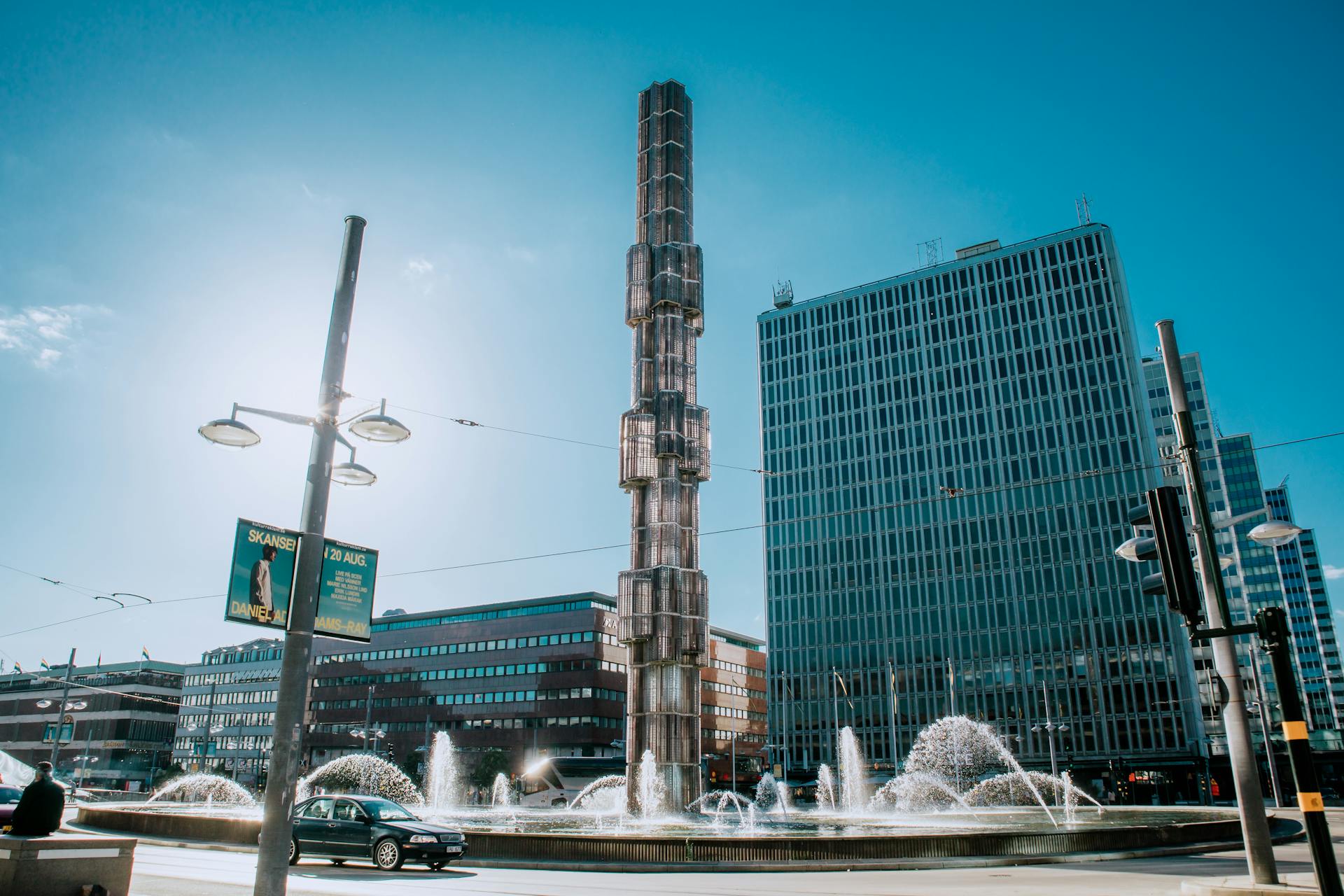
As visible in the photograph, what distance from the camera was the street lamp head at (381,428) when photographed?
9.17 metres

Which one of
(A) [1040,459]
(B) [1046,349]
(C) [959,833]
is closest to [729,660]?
(A) [1040,459]

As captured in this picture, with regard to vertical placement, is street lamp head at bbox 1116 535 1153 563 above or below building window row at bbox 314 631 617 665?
below

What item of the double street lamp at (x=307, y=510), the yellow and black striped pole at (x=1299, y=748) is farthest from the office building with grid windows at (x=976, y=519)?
the double street lamp at (x=307, y=510)

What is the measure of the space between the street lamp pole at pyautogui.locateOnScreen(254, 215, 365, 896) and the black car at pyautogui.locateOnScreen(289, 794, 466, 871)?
11754 mm

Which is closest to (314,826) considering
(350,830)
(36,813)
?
(350,830)

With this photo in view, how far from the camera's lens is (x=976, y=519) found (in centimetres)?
10131

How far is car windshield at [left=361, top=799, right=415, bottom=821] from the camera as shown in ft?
65.9

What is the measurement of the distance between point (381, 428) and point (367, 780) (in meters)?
77.9

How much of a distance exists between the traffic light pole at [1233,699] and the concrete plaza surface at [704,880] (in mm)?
3219

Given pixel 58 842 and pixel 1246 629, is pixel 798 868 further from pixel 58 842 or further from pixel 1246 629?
pixel 58 842

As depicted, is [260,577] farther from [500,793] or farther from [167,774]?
[167,774]

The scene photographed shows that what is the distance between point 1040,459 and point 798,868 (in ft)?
294

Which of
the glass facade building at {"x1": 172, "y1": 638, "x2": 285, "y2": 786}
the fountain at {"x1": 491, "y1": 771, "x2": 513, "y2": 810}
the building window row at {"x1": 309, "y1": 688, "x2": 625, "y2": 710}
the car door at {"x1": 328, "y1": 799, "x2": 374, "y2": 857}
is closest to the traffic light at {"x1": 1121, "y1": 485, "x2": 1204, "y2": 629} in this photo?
the car door at {"x1": 328, "y1": 799, "x2": 374, "y2": 857}

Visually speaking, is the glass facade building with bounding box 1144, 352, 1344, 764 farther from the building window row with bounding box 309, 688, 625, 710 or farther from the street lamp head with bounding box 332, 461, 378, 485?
the street lamp head with bounding box 332, 461, 378, 485
